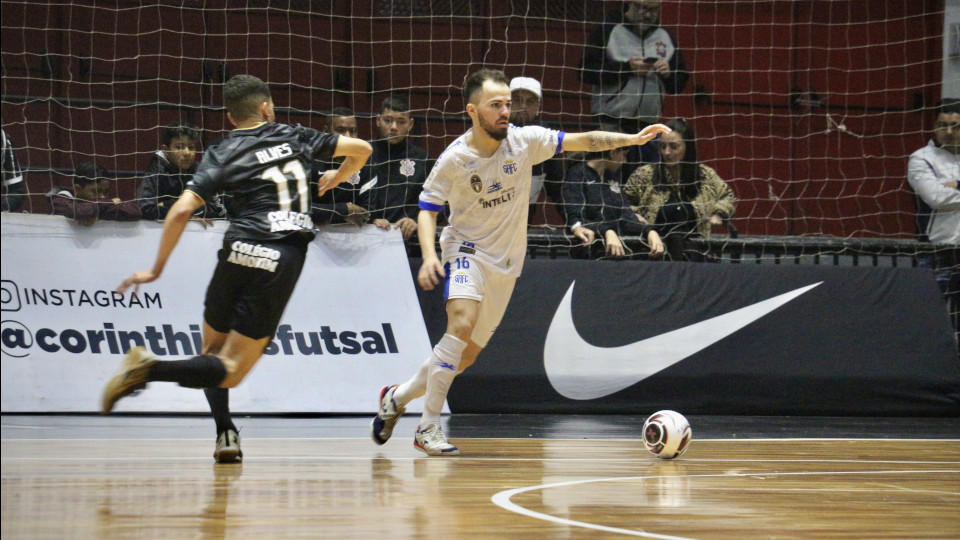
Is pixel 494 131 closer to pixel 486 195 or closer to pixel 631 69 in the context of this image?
pixel 486 195

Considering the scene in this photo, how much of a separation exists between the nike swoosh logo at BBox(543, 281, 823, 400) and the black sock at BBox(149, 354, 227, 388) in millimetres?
4301

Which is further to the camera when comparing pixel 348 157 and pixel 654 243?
pixel 654 243

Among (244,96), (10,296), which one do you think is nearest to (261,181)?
(244,96)

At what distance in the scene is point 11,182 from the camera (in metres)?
9.33

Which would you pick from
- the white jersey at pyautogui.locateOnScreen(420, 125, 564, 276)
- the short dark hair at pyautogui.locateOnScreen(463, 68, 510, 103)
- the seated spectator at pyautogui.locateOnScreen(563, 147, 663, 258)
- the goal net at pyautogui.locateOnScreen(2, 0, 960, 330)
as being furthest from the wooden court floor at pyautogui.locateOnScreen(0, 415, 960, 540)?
the goal net at pyautogui.locateOnScreen(2, 0, 960, 330)

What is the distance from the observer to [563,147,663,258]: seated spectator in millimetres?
9766

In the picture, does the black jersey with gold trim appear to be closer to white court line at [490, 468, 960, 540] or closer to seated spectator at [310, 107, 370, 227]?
white court line at [490, 468, 960, 540]

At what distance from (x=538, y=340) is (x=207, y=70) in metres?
4.43

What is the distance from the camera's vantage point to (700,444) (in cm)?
707

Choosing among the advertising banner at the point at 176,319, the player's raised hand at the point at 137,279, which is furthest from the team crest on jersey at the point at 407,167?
the player's raised hand at the point at 137,279

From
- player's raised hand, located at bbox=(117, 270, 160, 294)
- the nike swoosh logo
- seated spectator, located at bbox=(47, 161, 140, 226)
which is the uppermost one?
seated spectator, located at bbox=(47, 161, 140, 226)

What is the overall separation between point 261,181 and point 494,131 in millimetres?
1325

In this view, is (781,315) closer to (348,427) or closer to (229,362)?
(348,427)

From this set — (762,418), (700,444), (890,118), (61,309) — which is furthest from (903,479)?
(890,118)
